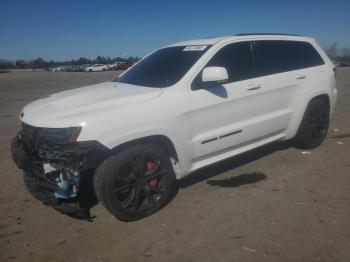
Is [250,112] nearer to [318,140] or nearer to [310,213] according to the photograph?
[310,213]

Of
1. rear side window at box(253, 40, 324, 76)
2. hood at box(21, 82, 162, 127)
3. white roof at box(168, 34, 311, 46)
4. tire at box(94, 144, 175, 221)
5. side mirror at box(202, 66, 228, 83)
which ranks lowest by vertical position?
tire at box(94, 144, 175, 221)

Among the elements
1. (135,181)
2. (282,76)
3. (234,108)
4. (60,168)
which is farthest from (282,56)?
(60,168)

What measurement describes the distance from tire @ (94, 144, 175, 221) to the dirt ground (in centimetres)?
18

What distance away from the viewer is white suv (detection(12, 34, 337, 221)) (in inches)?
137

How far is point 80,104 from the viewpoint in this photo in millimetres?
Result: 3746

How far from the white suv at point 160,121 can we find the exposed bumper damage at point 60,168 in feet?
0.03

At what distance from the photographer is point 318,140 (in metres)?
6.05

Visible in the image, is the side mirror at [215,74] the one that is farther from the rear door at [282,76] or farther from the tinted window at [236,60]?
the rear door at [282,76]

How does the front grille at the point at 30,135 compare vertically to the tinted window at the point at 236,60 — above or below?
below

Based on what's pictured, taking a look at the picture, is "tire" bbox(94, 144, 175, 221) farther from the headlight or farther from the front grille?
the front grille

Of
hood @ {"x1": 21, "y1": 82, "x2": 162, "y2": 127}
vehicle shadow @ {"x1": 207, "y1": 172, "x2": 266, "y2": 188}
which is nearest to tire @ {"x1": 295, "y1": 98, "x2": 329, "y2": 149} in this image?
vehicle shadow @ {"x1": 207, "y1": 172, "x2": 266, "y2": 188}

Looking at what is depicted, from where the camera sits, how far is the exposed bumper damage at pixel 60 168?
3389 mm

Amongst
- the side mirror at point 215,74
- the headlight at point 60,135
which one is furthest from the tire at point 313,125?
the headlight at point 60,135

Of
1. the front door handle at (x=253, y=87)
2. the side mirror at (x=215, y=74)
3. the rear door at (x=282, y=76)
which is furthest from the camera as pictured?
the rear door at (x=282, y=76)
